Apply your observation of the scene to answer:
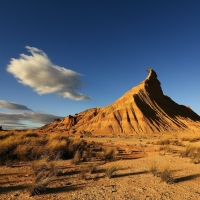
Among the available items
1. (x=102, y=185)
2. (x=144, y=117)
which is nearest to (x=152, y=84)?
(x=144, y=117)

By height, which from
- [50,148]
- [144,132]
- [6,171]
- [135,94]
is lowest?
[6,171]

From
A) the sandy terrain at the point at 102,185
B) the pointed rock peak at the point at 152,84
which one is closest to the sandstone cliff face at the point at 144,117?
the pointed rock peak at the point at 152,84

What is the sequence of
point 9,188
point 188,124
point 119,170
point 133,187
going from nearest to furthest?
1. point 9,188
2. point 133,187
3. point 119,170
4. point 188,124

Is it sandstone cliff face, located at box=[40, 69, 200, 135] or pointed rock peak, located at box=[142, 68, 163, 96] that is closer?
sandstone cliff face, located at box=[40, 69, 200, 135]

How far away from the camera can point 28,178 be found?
27.8 ft

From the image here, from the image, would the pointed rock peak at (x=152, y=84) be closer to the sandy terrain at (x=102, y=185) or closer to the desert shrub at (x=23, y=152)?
the desert shrub at (x=23, y=152)

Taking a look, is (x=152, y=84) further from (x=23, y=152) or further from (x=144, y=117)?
(x=23, y=152)

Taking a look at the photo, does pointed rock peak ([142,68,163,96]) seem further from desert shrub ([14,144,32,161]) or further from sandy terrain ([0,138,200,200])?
sandy terrain ([0,138,200,200])

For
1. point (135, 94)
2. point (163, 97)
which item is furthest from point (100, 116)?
point (163, 97)

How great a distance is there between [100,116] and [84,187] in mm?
76365

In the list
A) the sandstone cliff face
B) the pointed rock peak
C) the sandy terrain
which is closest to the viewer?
the sandy terrain

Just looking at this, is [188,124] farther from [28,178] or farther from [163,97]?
[28,178]

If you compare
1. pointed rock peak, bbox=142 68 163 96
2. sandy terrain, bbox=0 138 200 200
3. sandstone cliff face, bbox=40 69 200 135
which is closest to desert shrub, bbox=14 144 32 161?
sandy terrain, bbox=0 138 200 200

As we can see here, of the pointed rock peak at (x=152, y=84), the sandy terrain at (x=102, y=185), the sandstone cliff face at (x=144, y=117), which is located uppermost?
the pointed rock peak at (x=152, y=84)
